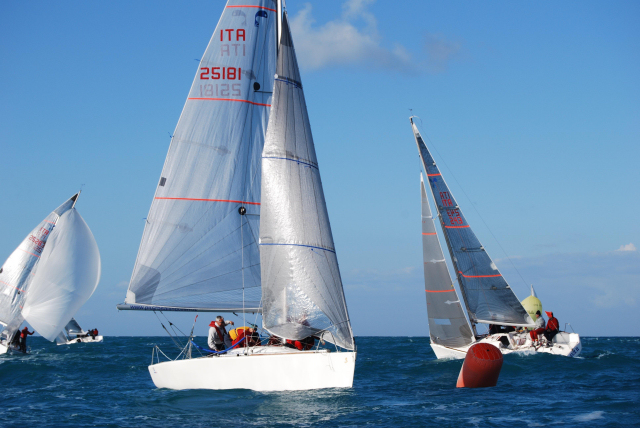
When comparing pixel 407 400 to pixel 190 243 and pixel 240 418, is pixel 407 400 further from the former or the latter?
pixel 190 243

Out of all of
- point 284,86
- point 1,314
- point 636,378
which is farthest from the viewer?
point 1,314

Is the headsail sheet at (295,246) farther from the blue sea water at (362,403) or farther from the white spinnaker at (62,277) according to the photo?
the white spinnaker at (62,277)

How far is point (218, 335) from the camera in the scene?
16672 millimetres

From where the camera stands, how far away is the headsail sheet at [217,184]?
55.2ft

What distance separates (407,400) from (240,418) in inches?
203

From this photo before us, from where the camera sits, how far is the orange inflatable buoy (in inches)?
681

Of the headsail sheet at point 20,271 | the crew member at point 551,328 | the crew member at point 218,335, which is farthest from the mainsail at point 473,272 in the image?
the headsail sheet at point 20,271

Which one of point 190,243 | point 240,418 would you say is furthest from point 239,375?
point 190,243

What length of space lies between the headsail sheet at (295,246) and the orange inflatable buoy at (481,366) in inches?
168

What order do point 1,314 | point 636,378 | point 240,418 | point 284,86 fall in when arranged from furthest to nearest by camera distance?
point 1,314 → point 636,378 → point 284,86 → point 240,418

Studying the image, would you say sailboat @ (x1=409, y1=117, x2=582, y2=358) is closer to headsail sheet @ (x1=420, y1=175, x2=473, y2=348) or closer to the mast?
headsail sheet @ (x1=420, y1=175, x2=473, y2=348)

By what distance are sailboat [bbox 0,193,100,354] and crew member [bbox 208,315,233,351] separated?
23796 millimetres

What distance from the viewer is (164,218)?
1695 centimetres

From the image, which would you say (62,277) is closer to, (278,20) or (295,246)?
(278,20)
